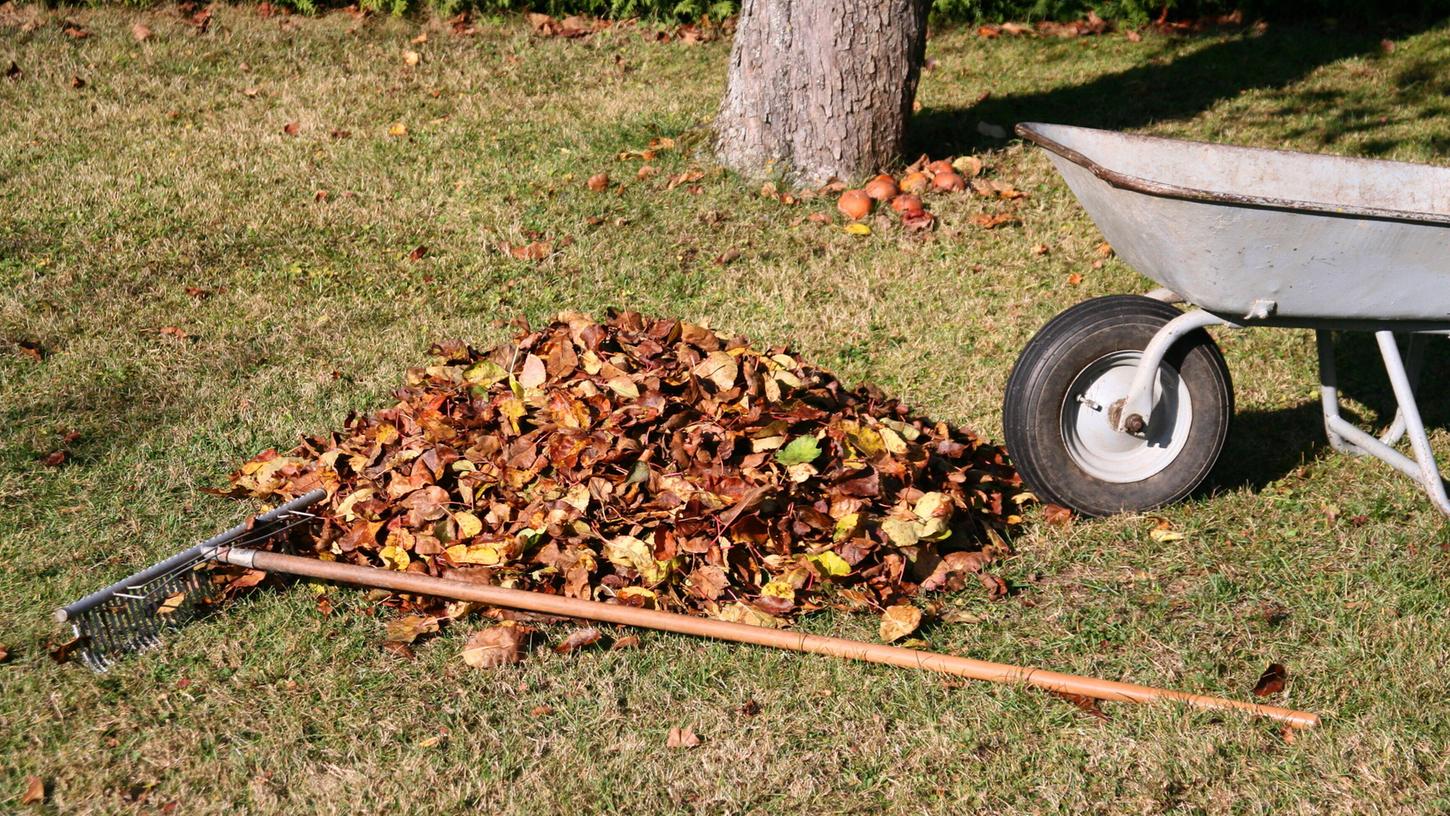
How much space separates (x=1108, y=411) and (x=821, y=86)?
10.2 feet

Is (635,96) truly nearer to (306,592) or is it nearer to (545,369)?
(545,369)

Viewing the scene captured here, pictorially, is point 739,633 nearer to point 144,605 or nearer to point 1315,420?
point 144,605

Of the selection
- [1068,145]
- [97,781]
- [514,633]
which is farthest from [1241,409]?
[97,781]

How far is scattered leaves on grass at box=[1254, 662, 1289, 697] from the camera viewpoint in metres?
3.35

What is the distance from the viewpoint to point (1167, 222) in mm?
3385

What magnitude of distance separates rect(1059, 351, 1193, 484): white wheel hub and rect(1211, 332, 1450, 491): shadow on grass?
0.40 meters

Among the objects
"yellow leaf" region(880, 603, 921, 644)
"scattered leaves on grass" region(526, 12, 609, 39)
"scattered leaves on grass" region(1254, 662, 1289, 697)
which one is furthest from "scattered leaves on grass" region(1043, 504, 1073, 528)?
"scattered leaves on grass" region(526, 12, 609, 39)

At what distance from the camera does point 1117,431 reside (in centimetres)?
395

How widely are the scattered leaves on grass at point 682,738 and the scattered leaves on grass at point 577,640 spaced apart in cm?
42

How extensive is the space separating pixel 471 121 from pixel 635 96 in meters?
1.08

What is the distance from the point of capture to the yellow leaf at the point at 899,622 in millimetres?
3555

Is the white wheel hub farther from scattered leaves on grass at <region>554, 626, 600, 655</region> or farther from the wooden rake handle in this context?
scattered leaves on grass at <region>554, 626, 600, 655</region>

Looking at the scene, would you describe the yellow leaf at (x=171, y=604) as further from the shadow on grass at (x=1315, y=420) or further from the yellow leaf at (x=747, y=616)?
the shadow on grass at (x=1315, y=420)

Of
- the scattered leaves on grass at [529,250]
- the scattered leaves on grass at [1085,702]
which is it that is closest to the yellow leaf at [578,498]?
the scattered leaves on grass at [1085,702]
